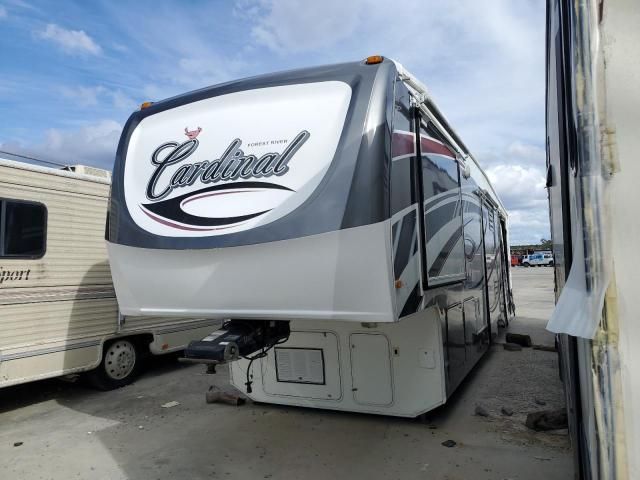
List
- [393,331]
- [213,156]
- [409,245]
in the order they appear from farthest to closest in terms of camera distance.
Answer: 1. [393,331]
2. [213,156]
3. [409,245]

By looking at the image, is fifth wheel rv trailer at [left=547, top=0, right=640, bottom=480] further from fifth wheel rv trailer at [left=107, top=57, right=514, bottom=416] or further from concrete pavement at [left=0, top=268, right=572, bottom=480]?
concrete pavement at [left=0, top=268, right=572, bottom=480]

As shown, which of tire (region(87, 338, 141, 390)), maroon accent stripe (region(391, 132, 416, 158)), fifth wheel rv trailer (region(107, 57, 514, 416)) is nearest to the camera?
fifth wheel rv trailer (region(107, 57, 514, 416))

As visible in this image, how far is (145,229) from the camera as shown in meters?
3.65

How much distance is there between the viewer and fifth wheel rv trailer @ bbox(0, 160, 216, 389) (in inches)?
219

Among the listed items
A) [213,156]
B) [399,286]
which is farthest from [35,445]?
[399,286]

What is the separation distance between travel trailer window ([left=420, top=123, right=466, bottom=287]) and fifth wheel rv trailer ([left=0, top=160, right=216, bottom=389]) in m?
4.58

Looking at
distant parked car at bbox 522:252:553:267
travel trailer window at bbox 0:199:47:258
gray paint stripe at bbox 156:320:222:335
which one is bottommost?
gray paint stripe at bbox 156:320:222:335

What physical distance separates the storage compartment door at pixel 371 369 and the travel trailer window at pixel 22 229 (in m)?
3.97

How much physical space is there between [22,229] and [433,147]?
15.7 feet

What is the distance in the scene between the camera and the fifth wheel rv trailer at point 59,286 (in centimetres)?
556

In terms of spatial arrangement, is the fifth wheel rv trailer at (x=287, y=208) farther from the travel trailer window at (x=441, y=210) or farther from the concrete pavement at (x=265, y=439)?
the concrete pavement at (x=265, y=439)

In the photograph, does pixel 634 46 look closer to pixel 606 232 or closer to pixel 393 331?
pixel 606 232

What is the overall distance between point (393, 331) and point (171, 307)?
2.12m

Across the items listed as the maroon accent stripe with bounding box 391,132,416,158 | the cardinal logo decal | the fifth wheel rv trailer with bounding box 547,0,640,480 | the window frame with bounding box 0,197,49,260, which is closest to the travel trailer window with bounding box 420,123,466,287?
the maroon accent stripe with bounding box 391,132,416,158
